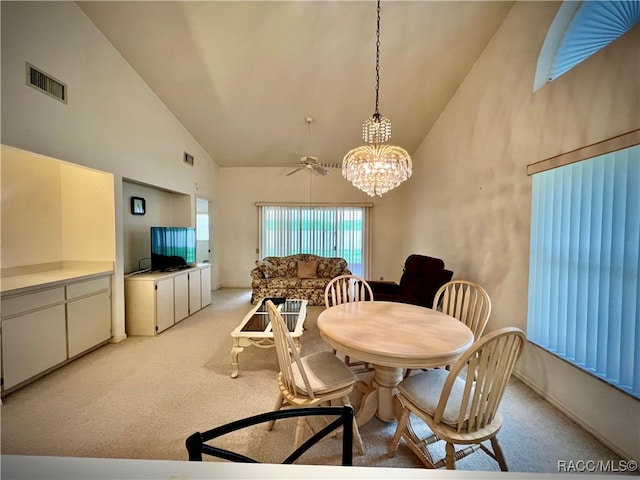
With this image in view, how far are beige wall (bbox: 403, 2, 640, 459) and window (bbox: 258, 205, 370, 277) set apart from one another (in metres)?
2.07

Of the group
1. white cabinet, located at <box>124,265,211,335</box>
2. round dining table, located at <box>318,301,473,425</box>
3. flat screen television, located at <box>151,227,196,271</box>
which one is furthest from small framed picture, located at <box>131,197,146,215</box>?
round dining table, located at <box>318,301,473,425</box>

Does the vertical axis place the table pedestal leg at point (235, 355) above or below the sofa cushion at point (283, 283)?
below

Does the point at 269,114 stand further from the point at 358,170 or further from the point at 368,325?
the point at 368,325

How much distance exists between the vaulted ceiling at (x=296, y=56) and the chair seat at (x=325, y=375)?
3466 millimetres

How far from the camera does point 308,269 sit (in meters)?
4.99

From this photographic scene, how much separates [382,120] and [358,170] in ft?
1.60

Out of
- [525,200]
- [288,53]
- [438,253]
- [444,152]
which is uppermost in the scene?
[288,53]

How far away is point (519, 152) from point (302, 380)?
9.24ft

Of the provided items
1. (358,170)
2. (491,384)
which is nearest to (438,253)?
(358,170)

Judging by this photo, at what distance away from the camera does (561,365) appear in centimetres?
193

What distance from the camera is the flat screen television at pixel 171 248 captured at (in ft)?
11.5

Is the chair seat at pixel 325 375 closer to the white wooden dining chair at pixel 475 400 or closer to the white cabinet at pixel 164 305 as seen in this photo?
the white wooden dining chair at pixel 475 400
